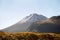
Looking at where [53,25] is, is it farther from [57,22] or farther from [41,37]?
[41,37]

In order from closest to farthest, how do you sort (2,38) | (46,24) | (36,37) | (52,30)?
(2,38), (36,37), (52,30), (46,24)

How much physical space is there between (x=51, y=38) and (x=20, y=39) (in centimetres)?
818

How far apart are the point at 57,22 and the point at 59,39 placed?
165m

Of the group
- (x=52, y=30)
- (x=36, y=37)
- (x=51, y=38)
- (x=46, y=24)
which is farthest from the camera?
(x=46, y=24)

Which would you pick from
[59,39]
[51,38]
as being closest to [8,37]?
[51,38]

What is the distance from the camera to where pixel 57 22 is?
19725 cm

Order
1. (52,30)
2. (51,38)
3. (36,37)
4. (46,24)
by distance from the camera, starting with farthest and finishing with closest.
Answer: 1. (46,24)
2. (52,30)
3. (51,38)
4. (36,37)

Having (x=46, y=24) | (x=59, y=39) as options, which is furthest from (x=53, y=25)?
(x=59, y=39)

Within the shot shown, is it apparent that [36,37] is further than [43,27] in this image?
No

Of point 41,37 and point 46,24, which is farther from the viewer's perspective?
point 46,24

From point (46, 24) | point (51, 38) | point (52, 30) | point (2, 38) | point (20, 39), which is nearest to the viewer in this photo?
point (2, 38)

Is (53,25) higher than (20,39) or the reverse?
higher

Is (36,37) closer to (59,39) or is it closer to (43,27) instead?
(59,39)

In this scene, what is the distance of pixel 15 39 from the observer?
2762 cm
